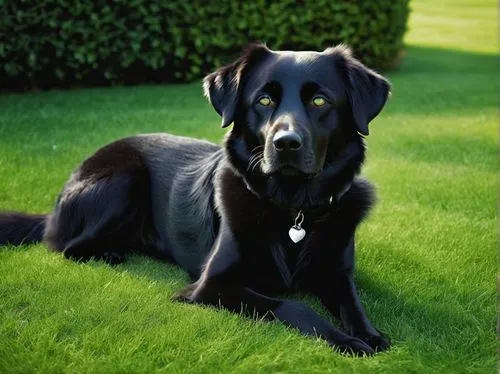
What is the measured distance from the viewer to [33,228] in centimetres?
412

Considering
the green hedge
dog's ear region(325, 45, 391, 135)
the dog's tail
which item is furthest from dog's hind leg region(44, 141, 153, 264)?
the green hedge

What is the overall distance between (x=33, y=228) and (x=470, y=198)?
10.1ft

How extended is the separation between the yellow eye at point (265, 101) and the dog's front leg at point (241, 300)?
2.04 ft

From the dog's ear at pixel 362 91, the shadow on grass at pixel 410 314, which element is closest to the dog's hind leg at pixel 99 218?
the shadow on grass at pixel 410 314

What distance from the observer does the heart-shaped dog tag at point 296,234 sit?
321cm

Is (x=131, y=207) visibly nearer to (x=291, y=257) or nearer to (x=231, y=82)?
(x=231, y=82)

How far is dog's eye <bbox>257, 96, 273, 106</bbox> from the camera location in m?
3.19

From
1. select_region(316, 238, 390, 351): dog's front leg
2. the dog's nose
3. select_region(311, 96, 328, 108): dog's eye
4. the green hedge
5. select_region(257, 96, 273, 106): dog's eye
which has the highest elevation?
select_region(311, 96, 328, 108): dog's eye

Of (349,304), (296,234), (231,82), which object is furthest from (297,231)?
(231,82)

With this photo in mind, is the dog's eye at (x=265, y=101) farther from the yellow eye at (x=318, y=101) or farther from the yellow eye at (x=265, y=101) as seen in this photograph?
the yellow eye at (x=318, y=101)

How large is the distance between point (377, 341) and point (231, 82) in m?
1.44

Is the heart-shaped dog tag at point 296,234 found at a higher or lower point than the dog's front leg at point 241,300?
higher

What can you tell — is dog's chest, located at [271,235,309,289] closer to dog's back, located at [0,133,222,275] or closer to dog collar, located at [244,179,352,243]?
dog collar, located at [244,179,352,243]

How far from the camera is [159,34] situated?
9.86m
